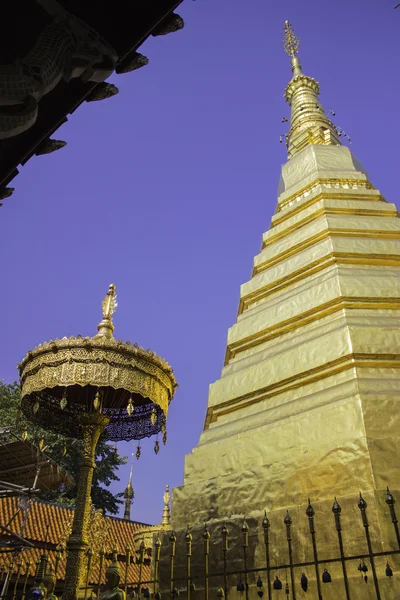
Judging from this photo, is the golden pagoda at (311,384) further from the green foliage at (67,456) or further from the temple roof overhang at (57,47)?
the green foliage at (67,456)

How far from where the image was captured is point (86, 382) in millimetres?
7301

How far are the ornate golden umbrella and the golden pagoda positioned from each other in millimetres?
1509

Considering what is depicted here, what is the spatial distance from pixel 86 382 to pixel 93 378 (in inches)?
4.4

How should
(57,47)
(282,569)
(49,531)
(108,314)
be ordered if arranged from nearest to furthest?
(57,47), (282,569), (108,314), (49,531)

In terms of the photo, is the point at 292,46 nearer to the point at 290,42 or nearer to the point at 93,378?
the point at 290,42

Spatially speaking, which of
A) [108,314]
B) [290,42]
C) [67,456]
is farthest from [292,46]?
[67,456]

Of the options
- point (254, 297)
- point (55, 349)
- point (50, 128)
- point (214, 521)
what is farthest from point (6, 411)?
point (50, 128)

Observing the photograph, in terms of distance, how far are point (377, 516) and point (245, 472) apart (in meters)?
1.52

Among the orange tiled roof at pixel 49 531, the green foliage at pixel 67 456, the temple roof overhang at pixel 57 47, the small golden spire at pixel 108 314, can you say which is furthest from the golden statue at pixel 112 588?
the green foliage at pixel 67 456

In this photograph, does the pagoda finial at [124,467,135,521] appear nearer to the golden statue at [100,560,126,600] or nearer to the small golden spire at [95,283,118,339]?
the small golden spire at [95,283,118,339]

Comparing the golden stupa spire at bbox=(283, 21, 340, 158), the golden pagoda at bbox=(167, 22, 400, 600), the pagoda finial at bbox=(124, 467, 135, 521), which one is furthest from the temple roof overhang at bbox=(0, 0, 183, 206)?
the pagoda finial at bbox=(124, 467, 135, 521)

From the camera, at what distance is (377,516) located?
3.91m

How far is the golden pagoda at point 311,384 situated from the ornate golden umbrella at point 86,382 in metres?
1.51

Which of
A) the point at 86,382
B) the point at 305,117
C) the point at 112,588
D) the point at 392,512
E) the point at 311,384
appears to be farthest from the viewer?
the point at 305,117
